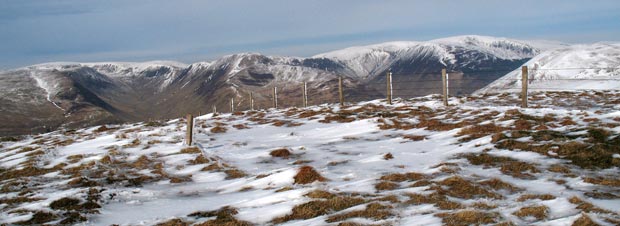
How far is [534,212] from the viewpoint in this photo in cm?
664

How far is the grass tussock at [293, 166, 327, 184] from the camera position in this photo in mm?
10055

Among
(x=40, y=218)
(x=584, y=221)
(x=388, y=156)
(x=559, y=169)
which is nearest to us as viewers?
(x=584, y=221)

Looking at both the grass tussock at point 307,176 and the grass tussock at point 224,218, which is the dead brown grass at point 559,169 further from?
the grass tussock at point 224,218

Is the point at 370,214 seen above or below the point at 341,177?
above

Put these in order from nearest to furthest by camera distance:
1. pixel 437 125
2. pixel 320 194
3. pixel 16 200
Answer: pixel 320 194, pixel 16 200, pixel 437 125

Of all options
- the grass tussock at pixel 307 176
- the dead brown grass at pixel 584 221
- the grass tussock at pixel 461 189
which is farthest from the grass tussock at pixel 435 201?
the grass tussock at pixel 307 176

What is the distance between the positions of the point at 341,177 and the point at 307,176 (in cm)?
92

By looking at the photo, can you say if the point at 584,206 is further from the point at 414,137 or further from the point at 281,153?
the point at 281,153

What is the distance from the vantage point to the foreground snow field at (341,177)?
293 inches

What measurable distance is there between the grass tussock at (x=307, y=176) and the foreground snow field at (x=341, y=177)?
0.03 metres

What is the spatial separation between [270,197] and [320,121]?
1294 centimetres

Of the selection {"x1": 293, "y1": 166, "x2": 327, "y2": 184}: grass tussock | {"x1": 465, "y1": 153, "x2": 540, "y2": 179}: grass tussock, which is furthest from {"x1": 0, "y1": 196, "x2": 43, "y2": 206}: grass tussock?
{"x1": 465, "y1": 153, "x2": 540, "y2": 179}: grass tussock

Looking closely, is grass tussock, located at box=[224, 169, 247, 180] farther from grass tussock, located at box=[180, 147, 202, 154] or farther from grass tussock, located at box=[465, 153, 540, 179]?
grass tussock, located at box=[465, 153, 540, 179]

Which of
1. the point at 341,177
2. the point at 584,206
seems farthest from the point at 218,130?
the point at 584,206
